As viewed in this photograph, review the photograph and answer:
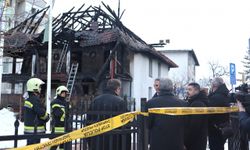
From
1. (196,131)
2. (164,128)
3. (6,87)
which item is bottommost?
(196,131)

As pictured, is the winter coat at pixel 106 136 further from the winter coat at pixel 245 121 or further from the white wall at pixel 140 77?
the white wall at pixel 140 77

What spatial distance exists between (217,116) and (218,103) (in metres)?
0.24

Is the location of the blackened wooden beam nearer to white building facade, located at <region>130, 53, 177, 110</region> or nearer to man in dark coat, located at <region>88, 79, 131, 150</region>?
white building facade, located at <region>130, 53, 177, 110</region>

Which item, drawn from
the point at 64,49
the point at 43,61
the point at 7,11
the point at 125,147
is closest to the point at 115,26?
the point at 64,49

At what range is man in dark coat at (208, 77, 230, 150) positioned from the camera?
701 cm

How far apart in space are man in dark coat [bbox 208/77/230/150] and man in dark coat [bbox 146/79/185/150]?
177 cm

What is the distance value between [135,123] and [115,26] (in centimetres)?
2316

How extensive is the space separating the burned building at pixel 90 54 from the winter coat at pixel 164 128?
2095cm

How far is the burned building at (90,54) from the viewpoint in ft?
91.1

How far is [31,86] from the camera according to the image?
24.3 feet

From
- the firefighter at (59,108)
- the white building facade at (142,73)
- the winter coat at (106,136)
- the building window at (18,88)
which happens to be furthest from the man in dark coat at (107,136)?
the building window at (18,88)

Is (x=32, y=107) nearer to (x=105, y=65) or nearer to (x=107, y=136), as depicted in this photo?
(x=107, y=136)

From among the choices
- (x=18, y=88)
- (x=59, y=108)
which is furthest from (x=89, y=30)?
(x=59, y=108)

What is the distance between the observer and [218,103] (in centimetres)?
711
